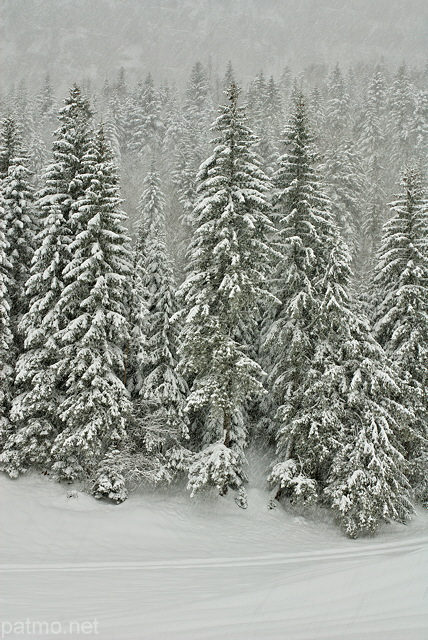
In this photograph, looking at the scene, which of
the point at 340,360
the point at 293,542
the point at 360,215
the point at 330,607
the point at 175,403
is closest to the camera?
the point at 330,607

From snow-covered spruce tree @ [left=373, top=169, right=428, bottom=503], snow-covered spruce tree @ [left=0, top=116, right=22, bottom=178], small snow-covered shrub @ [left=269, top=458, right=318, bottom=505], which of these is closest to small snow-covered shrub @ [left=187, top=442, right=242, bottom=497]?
small snow-covered shrub @ [left=269, top=458, right=318, bottom=505]

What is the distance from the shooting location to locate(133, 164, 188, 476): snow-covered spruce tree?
66.7 ft

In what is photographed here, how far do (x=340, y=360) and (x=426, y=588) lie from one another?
14690mm

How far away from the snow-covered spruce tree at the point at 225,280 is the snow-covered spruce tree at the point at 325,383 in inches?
75.6

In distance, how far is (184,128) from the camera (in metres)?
64.2

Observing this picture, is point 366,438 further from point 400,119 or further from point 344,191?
point 400,119

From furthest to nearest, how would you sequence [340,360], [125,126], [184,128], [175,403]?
[125,126] → [184,128] → [175,403] → [340,360]

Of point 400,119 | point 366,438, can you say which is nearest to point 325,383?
point 366,438

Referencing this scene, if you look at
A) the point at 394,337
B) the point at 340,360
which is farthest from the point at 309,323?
the point at 394,337

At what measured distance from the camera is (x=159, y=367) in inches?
837

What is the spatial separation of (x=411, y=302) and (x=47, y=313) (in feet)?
56.9

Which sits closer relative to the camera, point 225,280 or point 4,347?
point 225,280

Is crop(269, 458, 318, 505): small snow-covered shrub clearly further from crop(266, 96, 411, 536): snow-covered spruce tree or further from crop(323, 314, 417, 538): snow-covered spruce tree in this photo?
crop(323, 314, 417, 538): snow-covered spruce tree

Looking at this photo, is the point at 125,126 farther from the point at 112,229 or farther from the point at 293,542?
the point at 293,542
